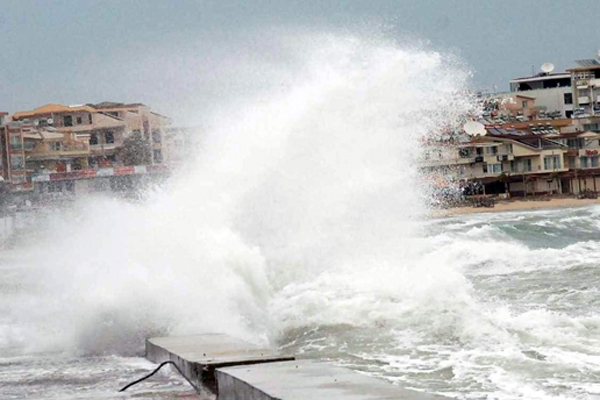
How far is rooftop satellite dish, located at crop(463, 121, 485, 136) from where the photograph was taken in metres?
69.6

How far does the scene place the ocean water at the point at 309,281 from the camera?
10.5m

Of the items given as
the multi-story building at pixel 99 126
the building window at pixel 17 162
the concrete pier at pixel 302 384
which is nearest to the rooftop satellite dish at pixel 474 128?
the multi-story building at pixel 99 126

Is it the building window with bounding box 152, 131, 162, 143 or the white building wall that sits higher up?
the white building wall

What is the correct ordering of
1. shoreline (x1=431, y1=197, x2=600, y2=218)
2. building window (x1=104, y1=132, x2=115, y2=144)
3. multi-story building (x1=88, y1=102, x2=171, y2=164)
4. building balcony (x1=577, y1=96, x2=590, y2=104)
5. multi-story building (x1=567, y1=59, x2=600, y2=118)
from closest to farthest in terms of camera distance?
1. shoreline (x1=431, y1=197, x2=600, y2=218)
2. multi-story building (x1=88, y1=102, x2=171, y2=164)
3. building window (x1=104, y1=132, x2=115, y2=144)
4. multi-story building (x1=567, y1=59, x2=600, y2=118)
5. building balcony (x1=577, y1=96, x2=590, y2=104)

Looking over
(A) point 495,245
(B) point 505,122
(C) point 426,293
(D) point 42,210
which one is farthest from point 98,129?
(C) point 426,293

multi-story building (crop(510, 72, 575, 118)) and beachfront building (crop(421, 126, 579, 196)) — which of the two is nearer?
beachfront building (crop(421, 126, 579, 196))

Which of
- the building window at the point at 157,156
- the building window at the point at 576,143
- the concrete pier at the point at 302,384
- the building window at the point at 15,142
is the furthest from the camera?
the building window at the point at 576,143

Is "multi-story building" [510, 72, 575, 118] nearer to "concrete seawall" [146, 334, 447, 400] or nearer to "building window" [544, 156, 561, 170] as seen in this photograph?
"building window" [544, 156, 561, 170]

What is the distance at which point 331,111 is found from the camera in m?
18.7

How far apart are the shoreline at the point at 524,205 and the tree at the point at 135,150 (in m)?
21.5

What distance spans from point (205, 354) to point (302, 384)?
209cm

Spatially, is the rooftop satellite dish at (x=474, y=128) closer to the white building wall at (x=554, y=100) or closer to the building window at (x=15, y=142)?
the white building wall at (x=554, y=100)

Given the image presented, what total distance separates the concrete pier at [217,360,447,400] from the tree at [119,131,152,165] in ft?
234

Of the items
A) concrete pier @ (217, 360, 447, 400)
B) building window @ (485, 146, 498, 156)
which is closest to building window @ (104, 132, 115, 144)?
building window @ (485, 146, 498, 156)
